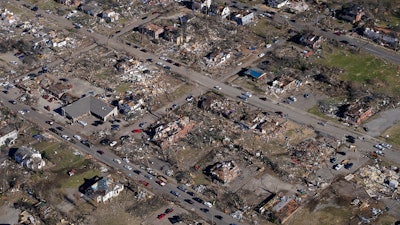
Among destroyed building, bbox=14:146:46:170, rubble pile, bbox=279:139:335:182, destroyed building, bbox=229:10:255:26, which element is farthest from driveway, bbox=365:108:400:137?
destroyed building, bbox=14:146:46:170

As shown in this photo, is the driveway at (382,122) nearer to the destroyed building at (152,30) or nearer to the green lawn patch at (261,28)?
the green lawn patch at (261,28)

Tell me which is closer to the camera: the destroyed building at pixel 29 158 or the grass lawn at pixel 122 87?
the destroyed building at pixel 29 158

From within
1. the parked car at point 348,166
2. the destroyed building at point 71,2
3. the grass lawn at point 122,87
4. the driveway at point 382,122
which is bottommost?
the destroyed building at point 71,2

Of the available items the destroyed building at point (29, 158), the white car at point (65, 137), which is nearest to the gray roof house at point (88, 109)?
the white car at point (65, 137)

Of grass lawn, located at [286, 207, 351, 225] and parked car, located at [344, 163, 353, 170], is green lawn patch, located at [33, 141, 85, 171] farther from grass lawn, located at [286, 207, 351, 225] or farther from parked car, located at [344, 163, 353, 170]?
parked car, located at [344, 163, 353, 170]

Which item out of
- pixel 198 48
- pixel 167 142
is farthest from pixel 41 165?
pixel 198 48

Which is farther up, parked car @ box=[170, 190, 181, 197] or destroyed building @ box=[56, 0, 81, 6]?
parked car @ box=[170, 190, 181, 197]
